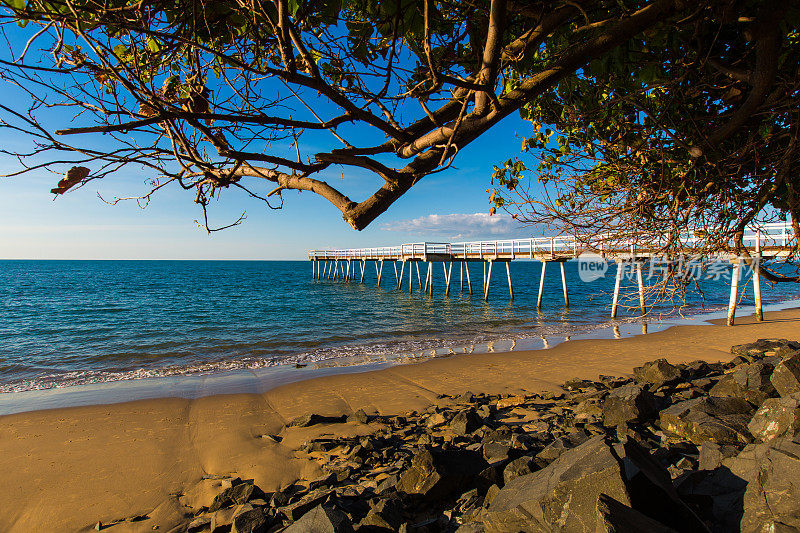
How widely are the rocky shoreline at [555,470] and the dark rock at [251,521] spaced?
0.03ft

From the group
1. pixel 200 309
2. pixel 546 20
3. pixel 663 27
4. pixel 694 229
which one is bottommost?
pixel 200 309

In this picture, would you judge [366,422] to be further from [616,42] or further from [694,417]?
[616,42]

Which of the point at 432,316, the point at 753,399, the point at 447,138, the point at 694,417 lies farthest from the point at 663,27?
the point at 432,316

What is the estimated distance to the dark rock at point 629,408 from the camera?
426cm

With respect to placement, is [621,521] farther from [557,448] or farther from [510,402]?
[510,402]

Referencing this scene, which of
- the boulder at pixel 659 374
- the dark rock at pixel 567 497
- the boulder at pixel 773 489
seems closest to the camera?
the boulder at pixel 773 489

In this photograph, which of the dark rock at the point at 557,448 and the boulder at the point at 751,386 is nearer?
the dark rock at the point at 557,448

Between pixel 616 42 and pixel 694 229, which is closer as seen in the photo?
pixel 616 42

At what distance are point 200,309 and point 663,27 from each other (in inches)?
1075

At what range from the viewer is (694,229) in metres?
4.40

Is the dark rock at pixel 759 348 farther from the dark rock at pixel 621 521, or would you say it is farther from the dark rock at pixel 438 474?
the dark rock at pixel 621 521

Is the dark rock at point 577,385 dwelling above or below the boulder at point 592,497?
below

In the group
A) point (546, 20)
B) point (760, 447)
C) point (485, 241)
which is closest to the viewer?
point (546, 20)

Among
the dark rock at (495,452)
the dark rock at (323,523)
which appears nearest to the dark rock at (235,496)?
the dark rock at (323,523)
